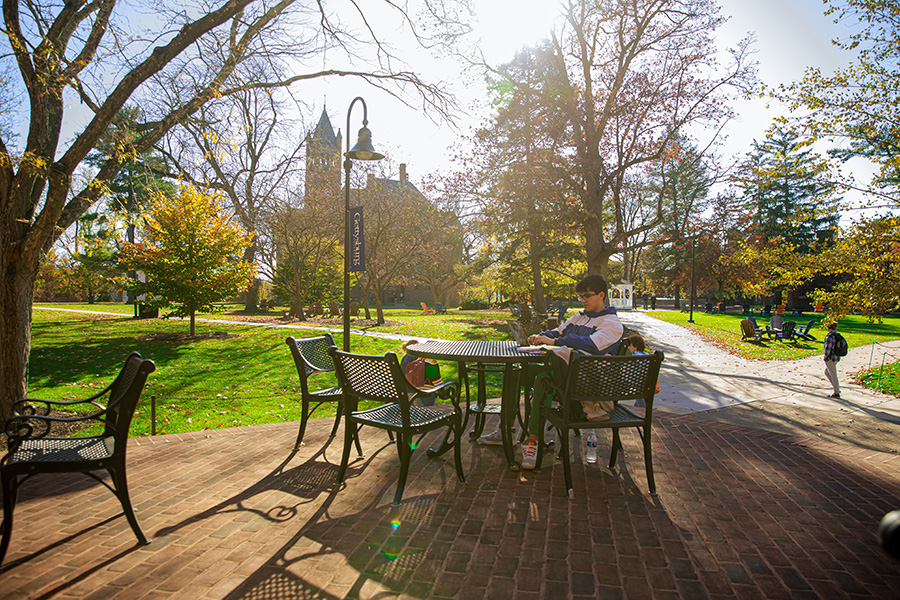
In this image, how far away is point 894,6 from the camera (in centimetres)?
851

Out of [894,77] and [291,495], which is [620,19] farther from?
[291,495]

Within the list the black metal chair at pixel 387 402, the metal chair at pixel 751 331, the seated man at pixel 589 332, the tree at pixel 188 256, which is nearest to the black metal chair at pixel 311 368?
the black metal chair at pixel 387 402

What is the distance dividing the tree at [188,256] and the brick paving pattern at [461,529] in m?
10.2

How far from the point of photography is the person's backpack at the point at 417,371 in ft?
15.1

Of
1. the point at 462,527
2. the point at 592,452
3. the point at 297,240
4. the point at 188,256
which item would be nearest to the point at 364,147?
the point at 592,452

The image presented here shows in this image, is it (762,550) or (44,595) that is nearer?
(44,595)

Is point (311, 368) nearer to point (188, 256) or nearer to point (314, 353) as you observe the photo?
point (314, 353)

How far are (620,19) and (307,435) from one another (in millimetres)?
13441

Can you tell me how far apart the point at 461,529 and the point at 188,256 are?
43.3 ft

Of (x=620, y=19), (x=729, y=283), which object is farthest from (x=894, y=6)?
(x=729, y=283)

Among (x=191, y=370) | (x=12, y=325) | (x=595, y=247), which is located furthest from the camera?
(x=595, y=247)

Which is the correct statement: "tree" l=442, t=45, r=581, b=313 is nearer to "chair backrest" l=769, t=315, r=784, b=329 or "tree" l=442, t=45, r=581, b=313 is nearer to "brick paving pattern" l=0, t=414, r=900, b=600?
"chair backrest" l=769, t=315, r=784, b=329

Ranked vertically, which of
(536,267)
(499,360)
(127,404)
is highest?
(536,267)

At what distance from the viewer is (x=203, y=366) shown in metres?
10.2
